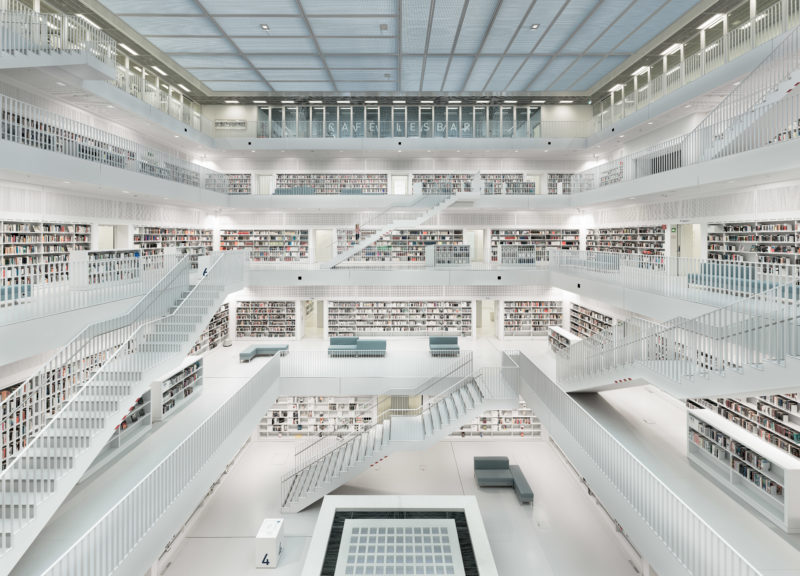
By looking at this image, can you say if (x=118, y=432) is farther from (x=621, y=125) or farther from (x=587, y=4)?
(x=621, y=125)

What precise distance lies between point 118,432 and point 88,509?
204 centimetres

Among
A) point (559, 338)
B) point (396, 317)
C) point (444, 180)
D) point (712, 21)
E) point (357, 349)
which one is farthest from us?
point (444, 180)

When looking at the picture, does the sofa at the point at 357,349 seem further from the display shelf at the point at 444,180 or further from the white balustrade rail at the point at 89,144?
the display shelf at the point at 444,180

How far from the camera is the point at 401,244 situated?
16906 mm

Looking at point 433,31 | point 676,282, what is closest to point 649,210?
point 676,282

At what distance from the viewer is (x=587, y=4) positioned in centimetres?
1055

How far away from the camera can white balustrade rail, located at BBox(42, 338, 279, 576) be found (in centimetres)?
456

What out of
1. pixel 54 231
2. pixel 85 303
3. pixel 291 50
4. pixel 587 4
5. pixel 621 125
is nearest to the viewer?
pixel 85 303

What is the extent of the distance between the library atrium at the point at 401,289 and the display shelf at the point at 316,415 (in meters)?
0.09

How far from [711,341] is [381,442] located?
6.86 m

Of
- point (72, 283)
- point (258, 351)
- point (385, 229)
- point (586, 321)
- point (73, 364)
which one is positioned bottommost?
point (258, 351)

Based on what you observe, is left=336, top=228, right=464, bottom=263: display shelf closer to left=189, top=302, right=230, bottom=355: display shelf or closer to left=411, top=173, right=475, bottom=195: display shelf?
left=411, top=173, right=475, bottom=195: display shelf

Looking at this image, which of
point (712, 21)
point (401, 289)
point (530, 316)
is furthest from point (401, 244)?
point (712, 21)

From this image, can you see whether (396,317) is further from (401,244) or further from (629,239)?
(629,239)
